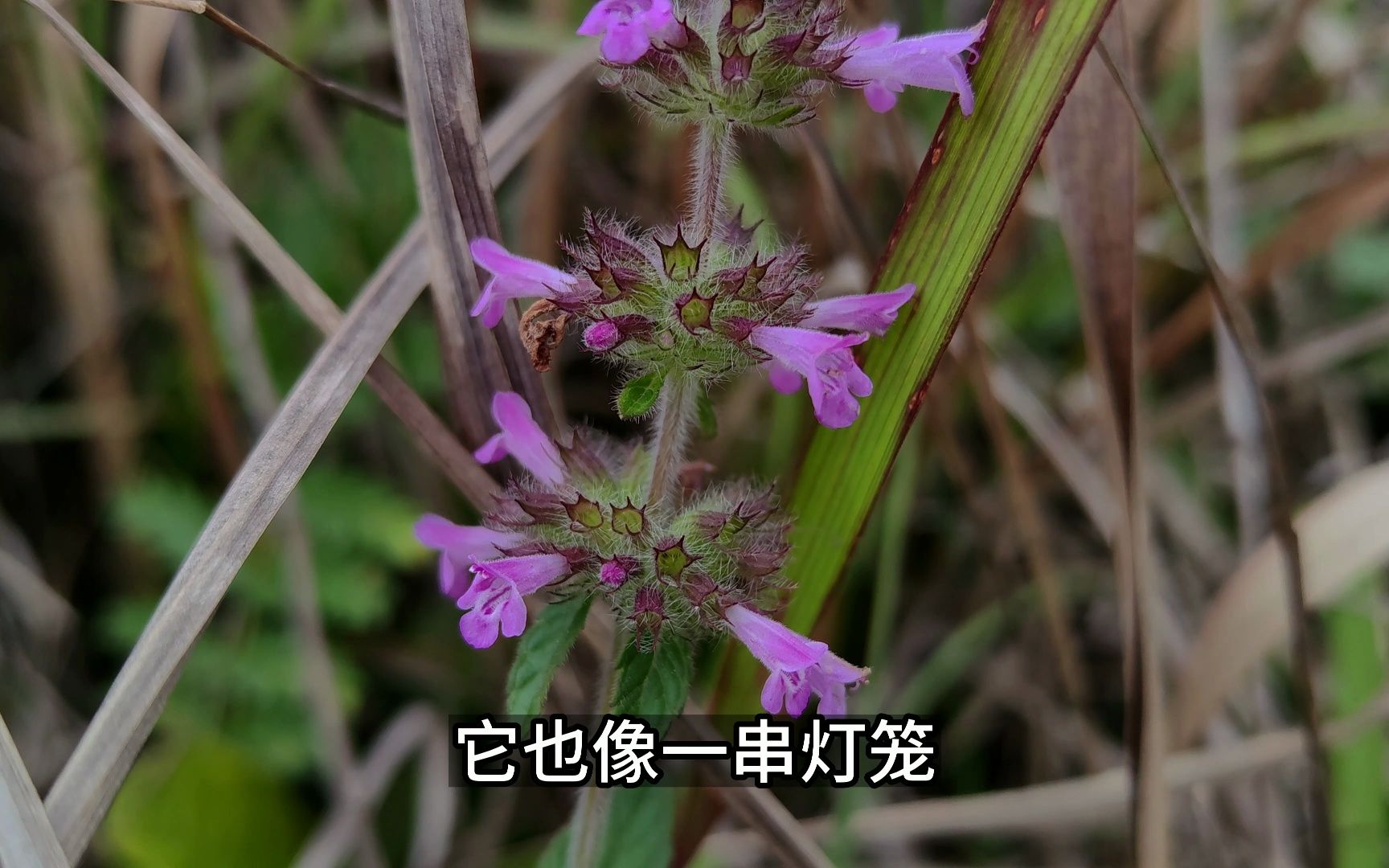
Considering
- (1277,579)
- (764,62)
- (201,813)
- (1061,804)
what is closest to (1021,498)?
(1277,579)

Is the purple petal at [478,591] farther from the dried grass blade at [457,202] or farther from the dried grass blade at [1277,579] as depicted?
the dried grass blade at [1277,579]

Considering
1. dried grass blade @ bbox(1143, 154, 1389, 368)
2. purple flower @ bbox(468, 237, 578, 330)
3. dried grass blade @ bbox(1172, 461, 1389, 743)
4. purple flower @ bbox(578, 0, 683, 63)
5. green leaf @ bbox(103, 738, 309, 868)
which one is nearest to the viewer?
purple flower @ bbox(578, 0, 683, 63)

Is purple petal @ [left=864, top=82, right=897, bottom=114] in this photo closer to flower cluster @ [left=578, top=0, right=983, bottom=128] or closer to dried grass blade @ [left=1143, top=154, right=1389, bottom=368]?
flower cluster @ [left=578, top=0, right=983, bottom=128]

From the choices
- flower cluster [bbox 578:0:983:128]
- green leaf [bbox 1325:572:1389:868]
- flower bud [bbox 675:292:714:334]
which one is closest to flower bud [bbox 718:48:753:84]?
flower cluster [bbox 578:0:983:128]

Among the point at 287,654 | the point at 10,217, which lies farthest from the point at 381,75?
the point at 287,654

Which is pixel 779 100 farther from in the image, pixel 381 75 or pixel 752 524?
pixel 381 75

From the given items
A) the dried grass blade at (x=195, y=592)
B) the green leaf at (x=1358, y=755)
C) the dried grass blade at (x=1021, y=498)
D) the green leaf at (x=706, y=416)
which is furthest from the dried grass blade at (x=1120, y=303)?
the dried grass blade at (x=195, y=592)
